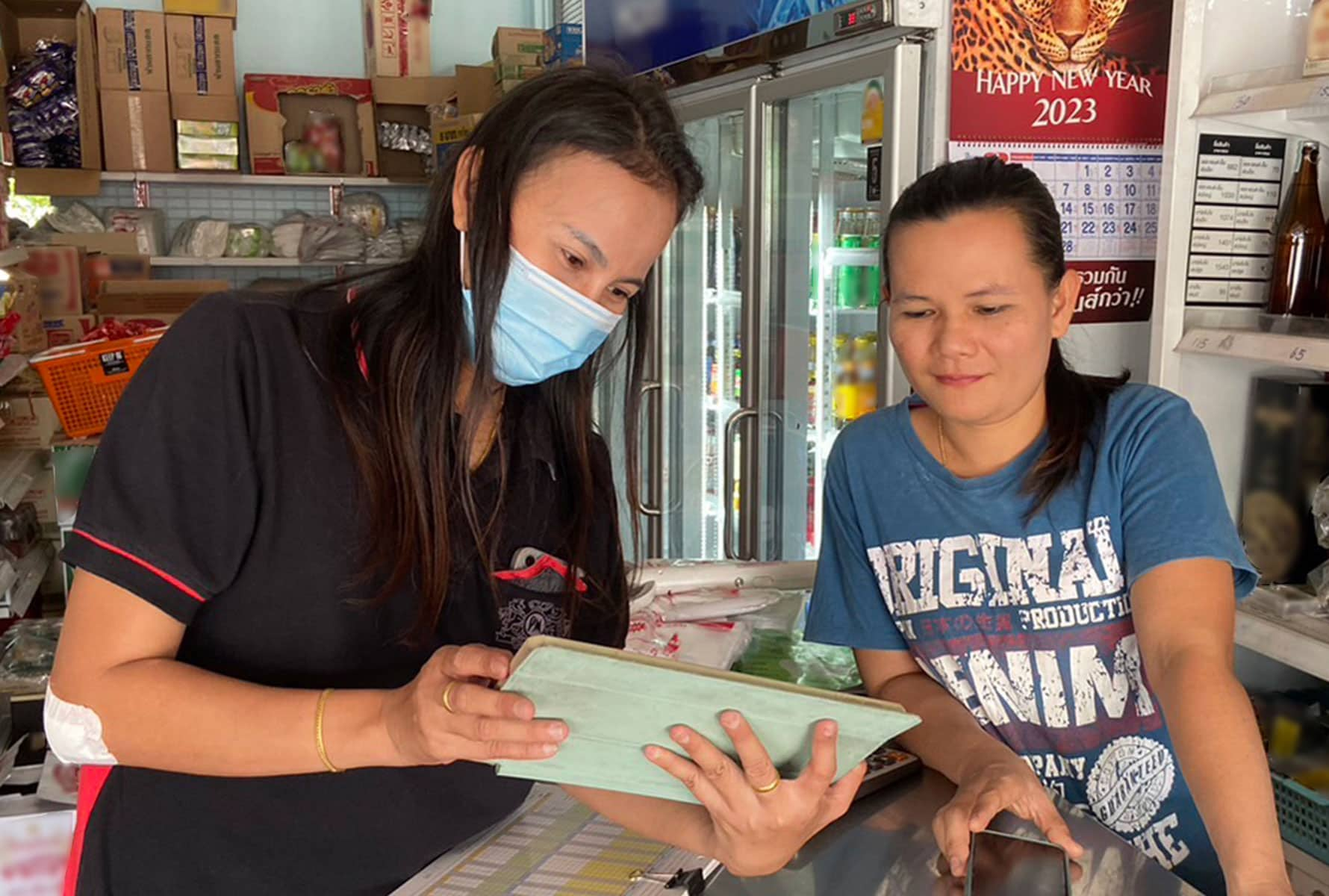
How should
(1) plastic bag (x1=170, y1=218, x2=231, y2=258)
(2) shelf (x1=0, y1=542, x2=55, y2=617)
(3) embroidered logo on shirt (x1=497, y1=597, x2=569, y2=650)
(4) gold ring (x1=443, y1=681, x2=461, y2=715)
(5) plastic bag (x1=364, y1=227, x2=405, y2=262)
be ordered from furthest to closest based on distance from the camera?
(5) plastic bag (x1=364, y1=227, x2=405, y2=262) < (1) plastic bag (x1=170, y1=218, x2=231, y2=258) < (2) shelf (x1=0, y1=542, x2=55, y2=617) < (3) embroidered logo on shirt (x1=497, y1=597, x2=569, y2=650) < (4) gold ring (x1=443, y1=681, x2=461, y2=715)

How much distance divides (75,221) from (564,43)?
2878 mm

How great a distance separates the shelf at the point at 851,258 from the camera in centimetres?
325

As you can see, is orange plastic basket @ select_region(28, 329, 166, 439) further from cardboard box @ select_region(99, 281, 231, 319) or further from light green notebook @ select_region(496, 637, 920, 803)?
light green notebook @ select_region(496, 637, 920, 803)

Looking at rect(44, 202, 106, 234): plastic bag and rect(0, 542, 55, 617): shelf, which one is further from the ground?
rect(44, 202, 106, 234): plastic bag

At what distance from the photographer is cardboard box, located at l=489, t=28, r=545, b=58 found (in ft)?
18.4

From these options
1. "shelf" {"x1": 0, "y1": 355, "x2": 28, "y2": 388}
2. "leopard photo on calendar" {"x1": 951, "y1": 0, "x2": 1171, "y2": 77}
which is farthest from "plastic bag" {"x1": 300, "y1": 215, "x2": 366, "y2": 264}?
"leopard photo on calendar" {"x1": 951, "y1": 0, "x2": 1171, "y2": 77}

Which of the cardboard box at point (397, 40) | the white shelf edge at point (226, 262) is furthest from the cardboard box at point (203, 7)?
the white shelf edge at point (226, 262)

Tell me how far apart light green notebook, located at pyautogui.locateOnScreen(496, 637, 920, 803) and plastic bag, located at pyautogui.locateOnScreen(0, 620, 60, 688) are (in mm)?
2638

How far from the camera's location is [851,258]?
333 cm

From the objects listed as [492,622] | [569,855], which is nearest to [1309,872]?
[569,855]

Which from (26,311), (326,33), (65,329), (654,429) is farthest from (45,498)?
(326,33)

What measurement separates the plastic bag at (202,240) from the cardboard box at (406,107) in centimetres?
94

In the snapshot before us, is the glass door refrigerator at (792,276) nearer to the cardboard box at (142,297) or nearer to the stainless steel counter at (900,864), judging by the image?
the stainless steel counter at (900,864)

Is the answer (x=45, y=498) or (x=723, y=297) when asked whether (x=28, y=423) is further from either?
(x=723, y=297)
